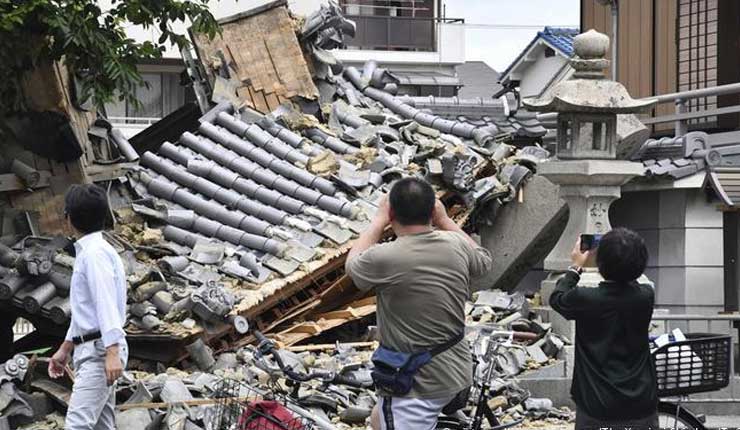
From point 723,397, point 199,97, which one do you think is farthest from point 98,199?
point 199,97

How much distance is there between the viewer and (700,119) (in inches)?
784

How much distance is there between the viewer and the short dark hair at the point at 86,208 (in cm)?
856

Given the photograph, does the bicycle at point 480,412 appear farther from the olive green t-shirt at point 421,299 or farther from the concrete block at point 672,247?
the concrete block at point 672,247

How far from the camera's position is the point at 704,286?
18062 mm

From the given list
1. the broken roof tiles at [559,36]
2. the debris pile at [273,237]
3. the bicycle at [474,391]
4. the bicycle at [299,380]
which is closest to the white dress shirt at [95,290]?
the bicycle at [299,380]

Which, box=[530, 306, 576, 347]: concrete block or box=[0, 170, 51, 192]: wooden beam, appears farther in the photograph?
box=[0, 170, 51, 192]: wooden beam

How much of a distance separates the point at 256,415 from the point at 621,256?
2.72 meters

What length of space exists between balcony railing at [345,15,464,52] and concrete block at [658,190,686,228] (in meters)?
23.3

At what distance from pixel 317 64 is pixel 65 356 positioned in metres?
11.4

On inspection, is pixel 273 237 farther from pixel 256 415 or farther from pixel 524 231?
pixel 256 415

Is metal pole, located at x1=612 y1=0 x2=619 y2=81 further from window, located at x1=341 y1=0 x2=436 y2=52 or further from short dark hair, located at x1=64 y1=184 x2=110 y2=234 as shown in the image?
window, located at x1=341 y1=0 x2=436 y2=52

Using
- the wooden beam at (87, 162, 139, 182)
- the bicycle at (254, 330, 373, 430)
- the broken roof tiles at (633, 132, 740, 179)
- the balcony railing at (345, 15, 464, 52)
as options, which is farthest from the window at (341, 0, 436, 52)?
the bicycle at (254, 330, 373, 430)

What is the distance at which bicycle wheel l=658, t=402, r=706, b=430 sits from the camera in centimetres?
923

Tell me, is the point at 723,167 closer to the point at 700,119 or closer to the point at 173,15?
the point at 700,119
